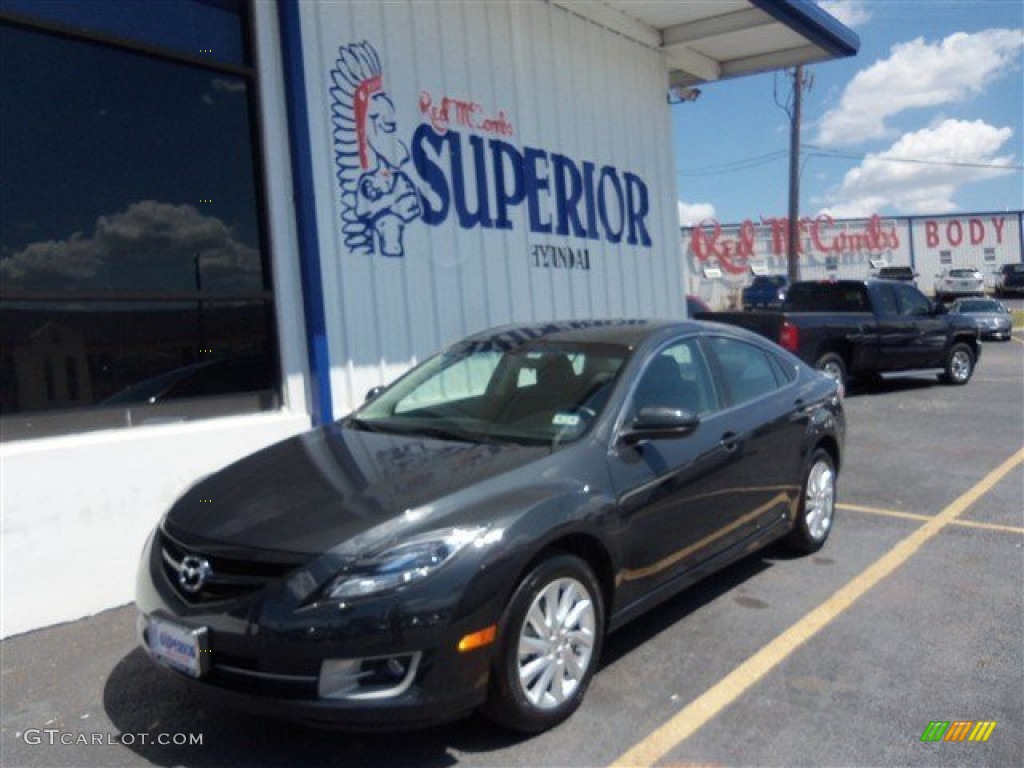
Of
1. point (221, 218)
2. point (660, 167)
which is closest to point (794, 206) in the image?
point (660, 167)

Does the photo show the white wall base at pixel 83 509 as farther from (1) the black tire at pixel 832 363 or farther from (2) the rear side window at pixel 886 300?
(2) the rear side window at pixel 886 300

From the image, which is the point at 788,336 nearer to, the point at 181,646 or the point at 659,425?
the point at 659,425

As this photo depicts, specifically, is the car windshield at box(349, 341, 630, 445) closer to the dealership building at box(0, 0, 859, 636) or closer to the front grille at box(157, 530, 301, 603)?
the front grille at box(157, 530, 301, 603)

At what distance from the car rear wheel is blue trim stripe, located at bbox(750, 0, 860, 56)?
5816 mm

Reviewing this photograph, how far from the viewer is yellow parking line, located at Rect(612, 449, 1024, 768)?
335 centimetres

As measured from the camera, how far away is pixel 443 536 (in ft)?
10.2

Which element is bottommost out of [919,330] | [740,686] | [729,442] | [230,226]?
[740,686]

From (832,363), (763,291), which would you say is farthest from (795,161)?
(832,363)

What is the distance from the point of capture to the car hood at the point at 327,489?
10.5 ft

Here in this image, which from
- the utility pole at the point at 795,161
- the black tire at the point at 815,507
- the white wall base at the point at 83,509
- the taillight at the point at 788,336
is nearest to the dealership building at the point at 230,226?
the white wall base at the point at 83,509

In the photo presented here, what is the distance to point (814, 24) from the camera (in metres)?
9.82

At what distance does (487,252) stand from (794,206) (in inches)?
838

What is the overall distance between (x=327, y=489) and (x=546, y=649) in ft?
3.40

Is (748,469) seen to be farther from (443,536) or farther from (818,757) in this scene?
(443,536)
